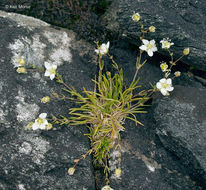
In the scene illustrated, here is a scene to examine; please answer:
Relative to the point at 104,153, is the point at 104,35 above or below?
above

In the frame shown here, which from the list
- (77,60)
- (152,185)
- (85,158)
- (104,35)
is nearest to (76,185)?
(85,158)

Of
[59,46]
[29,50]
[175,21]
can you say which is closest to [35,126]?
[29,50]

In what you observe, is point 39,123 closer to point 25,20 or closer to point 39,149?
point 39,149

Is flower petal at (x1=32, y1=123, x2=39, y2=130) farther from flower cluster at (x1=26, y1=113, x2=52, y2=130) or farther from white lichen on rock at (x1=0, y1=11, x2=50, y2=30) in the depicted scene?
white lichen on rock at (x1=0, y1=11, x2=50, y2=30)

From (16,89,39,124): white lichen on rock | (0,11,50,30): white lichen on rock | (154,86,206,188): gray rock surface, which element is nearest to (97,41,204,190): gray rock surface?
(154,86,206,188): gray rock surface

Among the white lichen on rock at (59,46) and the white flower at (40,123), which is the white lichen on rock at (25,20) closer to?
the white lichen on rock at (59,46)

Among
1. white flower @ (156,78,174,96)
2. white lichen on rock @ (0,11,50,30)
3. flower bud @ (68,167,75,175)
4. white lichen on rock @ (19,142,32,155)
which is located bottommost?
flower bud @ (68,167,75,175)

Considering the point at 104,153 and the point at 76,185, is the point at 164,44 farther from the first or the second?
the point at 76,185
